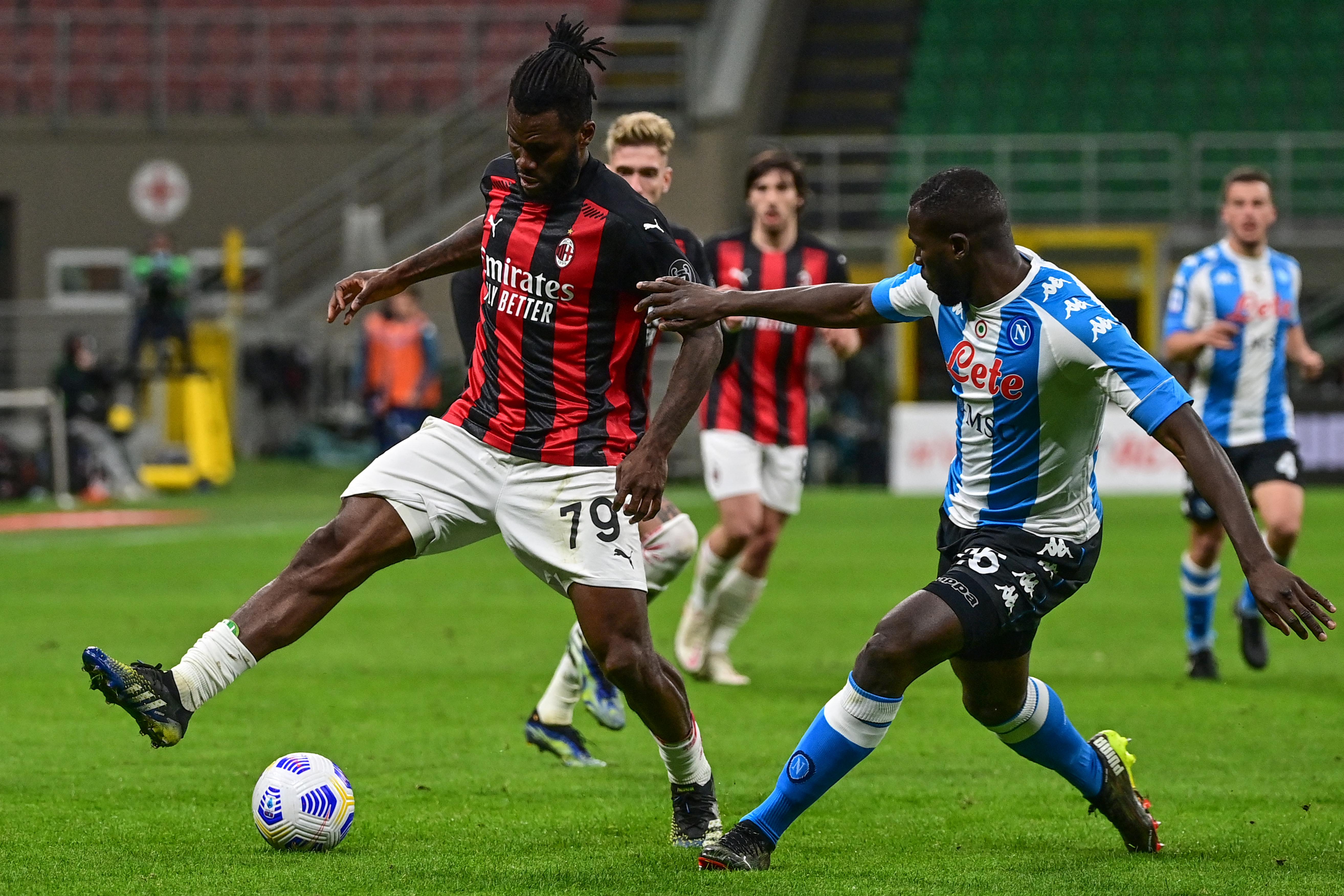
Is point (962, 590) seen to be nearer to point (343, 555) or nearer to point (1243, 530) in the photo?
point (1243, 530)

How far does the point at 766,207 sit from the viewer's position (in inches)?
352

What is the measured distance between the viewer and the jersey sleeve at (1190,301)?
902 centimetres

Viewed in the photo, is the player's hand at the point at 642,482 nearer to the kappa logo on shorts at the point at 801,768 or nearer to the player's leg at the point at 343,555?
the player's leg at the point at 343,555

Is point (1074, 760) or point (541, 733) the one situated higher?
point (1074, 760)

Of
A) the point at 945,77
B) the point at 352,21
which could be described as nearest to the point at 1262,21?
the point at 945,77

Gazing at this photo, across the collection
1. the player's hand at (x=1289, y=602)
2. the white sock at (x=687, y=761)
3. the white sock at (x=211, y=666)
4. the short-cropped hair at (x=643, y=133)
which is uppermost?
the short-cropped hair at (x=643, y=133)

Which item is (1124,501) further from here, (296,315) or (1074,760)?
(1074,760)

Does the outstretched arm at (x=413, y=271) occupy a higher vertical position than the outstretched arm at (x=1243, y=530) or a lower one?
higher

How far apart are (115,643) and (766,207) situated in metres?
4.18

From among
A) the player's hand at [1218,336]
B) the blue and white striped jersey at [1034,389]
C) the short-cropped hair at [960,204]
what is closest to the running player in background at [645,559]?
the blue and white striped jersey at [1034,389]

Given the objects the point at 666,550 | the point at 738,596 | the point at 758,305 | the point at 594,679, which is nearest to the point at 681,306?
the point at 758,305

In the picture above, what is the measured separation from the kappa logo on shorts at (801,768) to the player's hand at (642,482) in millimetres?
776

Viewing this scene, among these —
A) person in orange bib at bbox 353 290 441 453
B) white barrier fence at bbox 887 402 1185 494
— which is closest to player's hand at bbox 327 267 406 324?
person in orange bib at bbox 353 290 441 453

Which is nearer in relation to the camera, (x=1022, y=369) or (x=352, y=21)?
(x=1022, y=369)
